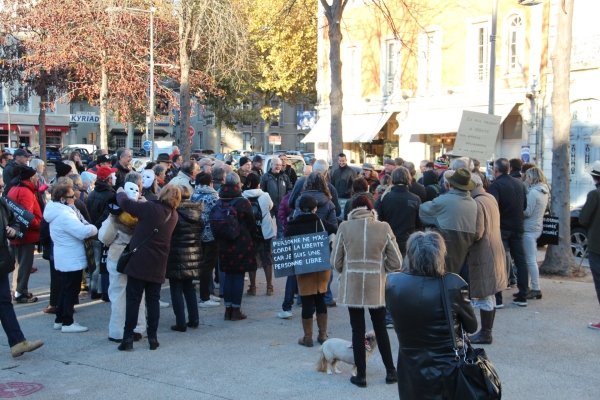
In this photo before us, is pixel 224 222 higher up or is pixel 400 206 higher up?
pixel 400 206

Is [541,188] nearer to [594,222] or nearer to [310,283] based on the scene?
[594,222]

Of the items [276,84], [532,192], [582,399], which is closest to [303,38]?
[276,84]

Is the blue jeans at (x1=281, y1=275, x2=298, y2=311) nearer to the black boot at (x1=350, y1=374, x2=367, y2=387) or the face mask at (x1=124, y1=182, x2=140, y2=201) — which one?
the face mask at (x1=124, y1=182, x2=140, y2=201)

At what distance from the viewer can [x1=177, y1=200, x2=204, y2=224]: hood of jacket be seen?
787cm

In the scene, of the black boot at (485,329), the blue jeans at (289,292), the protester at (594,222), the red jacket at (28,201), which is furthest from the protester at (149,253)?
the protester at (594,222)

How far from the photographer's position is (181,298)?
8.04m

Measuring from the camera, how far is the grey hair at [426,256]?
3.85 meters

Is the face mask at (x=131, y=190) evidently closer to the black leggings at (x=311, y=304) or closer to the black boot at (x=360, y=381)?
the black leggings at (x=311, y=304)

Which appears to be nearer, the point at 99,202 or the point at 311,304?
the point at 311,304

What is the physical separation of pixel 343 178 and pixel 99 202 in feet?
17.8

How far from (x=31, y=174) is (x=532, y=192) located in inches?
283

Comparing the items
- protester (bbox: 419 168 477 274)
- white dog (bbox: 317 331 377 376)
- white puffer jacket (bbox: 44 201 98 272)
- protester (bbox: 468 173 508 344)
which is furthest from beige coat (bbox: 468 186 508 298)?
white puffer jacket (bbox: 44 201 98 272)

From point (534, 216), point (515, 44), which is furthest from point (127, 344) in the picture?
point (515, 44)

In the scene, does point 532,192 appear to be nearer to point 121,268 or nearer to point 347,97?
point 121,268
